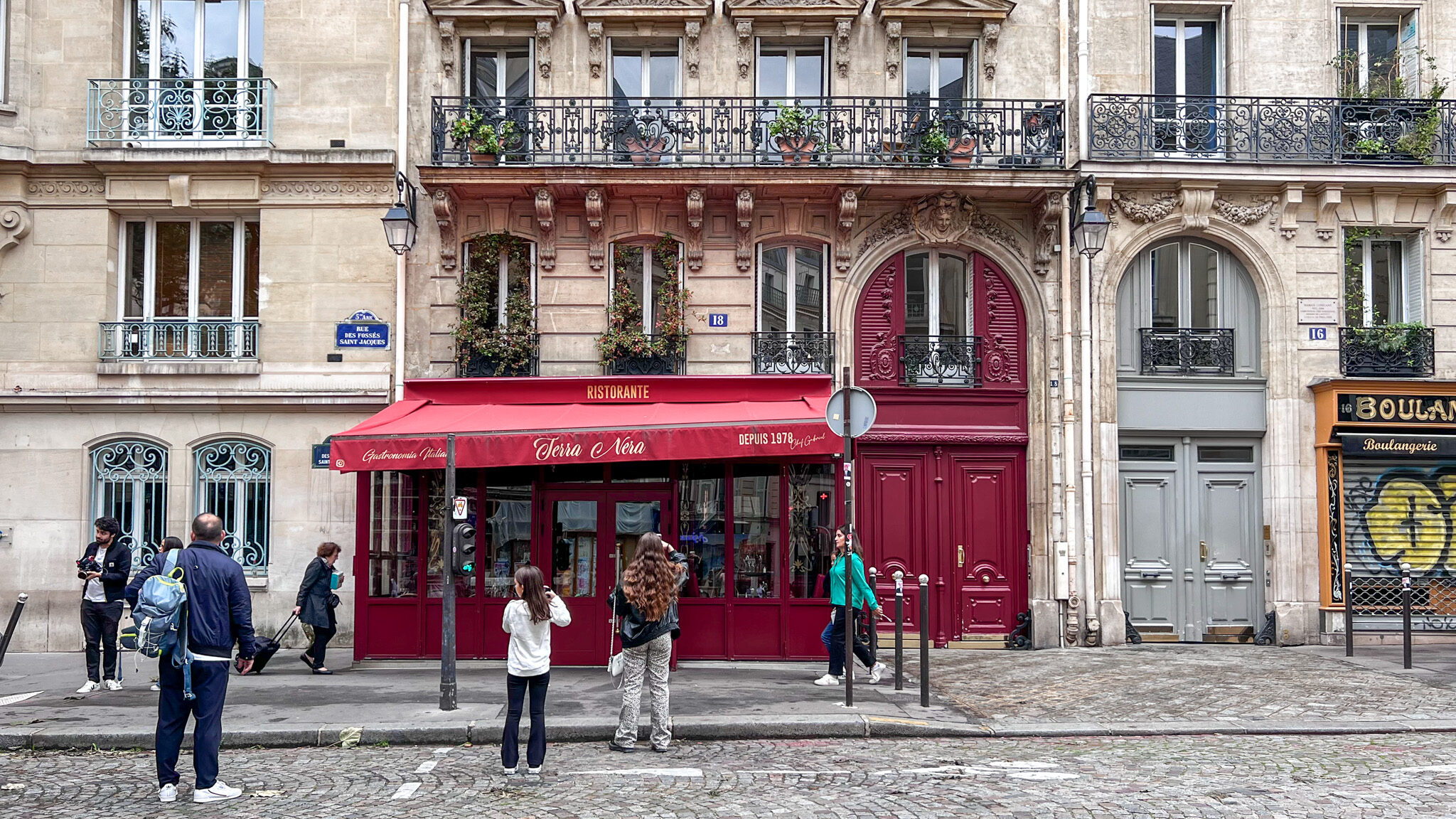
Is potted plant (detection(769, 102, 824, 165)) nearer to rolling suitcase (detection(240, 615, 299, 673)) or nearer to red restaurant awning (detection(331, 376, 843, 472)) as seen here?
red restaurant awning (detection(331, 376, 843, 472))

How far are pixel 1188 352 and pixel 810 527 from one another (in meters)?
5.73

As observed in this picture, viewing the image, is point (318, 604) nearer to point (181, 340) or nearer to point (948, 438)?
point (181, 340)

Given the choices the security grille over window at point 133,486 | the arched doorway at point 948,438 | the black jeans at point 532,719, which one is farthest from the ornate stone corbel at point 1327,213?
the security grille over window at point 133,486

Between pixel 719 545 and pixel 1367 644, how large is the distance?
8.36 m

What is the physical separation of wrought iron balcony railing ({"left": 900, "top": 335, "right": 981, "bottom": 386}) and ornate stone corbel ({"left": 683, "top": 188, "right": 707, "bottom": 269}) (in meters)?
2.82

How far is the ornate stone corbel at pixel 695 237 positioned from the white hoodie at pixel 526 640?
7.75 metres

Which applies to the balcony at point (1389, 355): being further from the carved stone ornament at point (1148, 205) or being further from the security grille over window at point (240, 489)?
the security grille over window at point (240, 489)

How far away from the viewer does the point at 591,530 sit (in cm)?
1344

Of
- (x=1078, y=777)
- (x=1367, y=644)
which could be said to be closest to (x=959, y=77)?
(x=1367, y=644)

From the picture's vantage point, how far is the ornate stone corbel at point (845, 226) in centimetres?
1437

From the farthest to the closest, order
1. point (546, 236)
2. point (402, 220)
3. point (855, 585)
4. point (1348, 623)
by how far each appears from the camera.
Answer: point (546, 236)
point (1348, 623)
point (402, 220)
point (855, 585)

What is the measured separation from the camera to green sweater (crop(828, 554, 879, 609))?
11.2 meters

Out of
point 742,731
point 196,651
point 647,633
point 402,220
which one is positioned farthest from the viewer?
point 402,220

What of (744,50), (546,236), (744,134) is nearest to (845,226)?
(744,134)
